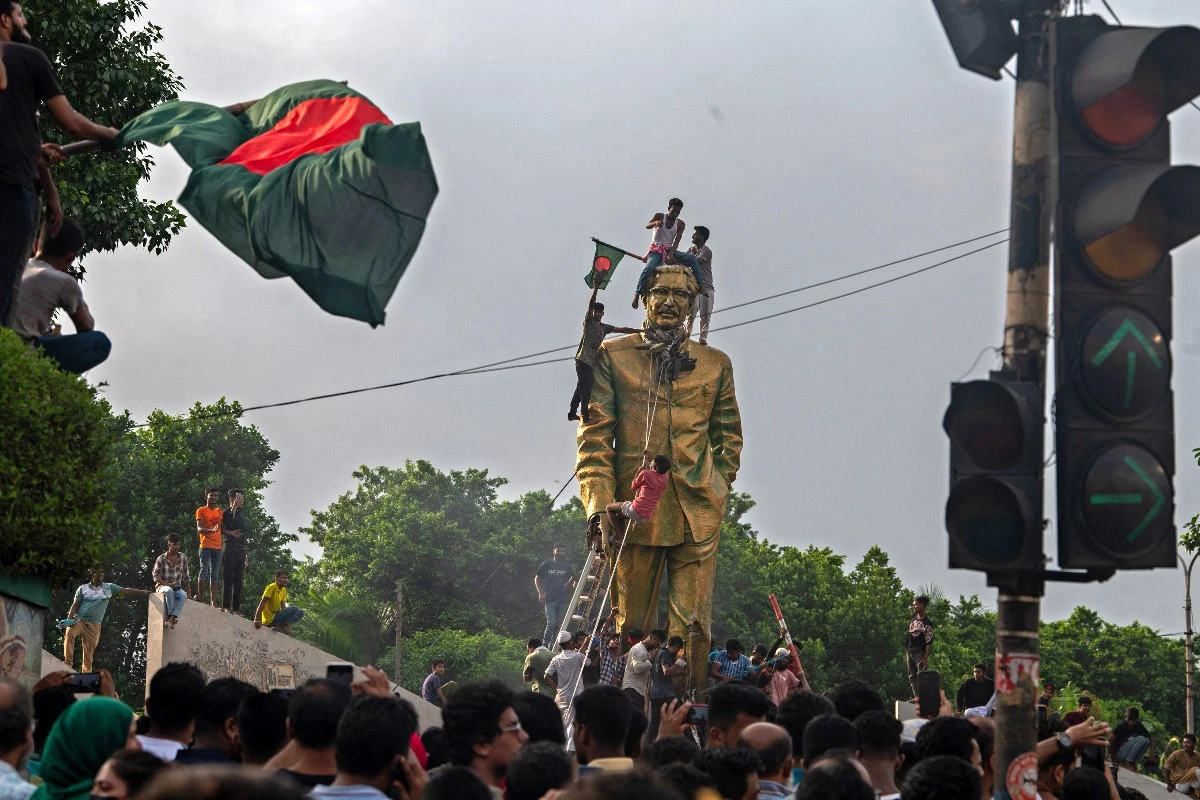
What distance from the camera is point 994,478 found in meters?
6.21

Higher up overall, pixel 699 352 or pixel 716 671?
pixel 699 352

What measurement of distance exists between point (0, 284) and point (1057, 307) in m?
5.38

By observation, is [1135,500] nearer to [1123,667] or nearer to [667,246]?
[667,246]

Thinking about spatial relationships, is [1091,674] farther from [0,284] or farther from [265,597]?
[0,284]

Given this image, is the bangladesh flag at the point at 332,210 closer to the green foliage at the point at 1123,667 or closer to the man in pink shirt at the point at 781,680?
the man in pink shirt at the point at 781,680

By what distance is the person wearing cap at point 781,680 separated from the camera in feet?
56.0

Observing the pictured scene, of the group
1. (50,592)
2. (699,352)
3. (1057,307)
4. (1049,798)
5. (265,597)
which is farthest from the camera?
(265,597)

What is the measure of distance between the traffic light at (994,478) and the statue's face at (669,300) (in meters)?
12.3

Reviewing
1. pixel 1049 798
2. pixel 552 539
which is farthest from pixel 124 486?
pixel 1049 798

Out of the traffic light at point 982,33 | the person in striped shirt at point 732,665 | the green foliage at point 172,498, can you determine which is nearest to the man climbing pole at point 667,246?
the person in striped shirt at point 732,665

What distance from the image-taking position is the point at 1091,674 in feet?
251

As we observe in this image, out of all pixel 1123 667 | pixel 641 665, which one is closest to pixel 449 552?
pixel 1123 667

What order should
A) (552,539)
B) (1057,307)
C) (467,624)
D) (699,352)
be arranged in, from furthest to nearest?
(552,539) < (467,624) < (699,352) < (1057,307)

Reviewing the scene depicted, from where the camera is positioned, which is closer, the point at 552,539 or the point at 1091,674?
the point at 552,539
